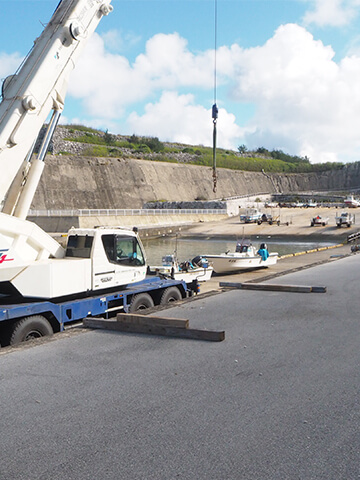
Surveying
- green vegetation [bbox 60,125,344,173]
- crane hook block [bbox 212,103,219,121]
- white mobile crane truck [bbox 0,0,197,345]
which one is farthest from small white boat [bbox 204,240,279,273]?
green vegetation [bbox 60,125,344,173]

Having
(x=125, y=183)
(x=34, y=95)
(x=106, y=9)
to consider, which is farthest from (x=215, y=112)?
(x=125, y=183)

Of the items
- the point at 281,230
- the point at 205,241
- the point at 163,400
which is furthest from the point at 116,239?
the point at 281,230

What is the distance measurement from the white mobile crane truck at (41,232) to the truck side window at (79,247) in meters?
0.02

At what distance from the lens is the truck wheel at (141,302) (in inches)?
519

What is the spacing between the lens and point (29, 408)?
6.57 m

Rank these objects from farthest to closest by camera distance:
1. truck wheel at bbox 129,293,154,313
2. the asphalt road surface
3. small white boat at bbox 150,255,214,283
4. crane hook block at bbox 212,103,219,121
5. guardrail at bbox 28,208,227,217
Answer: guardrail at bbox 28,208,227,217 < small white boat at bbox 150,255,214,283 < crane hook block at bbox 212,103,219,121 < truck wheel at bbox 129,293,154,313 < the asphalt road surface

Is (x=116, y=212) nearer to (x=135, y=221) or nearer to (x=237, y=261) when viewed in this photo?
(x=135, y=221)

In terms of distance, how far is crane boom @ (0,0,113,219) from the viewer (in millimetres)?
10703

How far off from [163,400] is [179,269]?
17.3 meters

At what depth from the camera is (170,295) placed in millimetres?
14711

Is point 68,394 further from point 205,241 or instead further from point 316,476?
point 205,241

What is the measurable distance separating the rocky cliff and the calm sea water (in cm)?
2358

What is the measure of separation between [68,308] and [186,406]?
207 inches

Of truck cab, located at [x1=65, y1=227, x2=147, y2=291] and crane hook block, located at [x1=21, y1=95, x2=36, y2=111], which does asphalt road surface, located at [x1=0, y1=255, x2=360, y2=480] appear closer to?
truck cab, located at [x1=65, y1=227, x2=147, y2=291]
